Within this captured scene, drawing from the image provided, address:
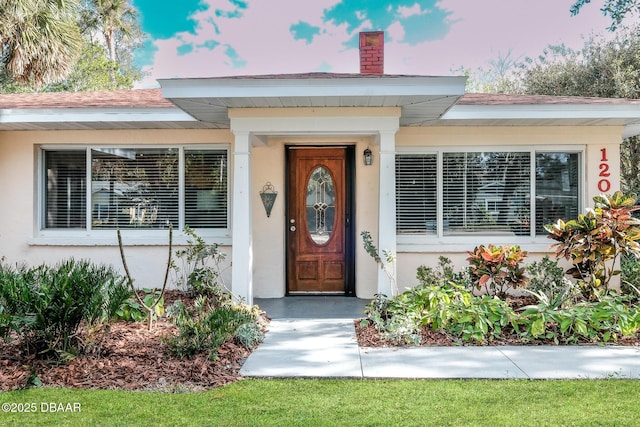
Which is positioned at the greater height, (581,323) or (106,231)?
(106,231)

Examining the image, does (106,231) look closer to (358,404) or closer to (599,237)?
(358,404)

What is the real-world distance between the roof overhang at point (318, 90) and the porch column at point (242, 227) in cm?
82

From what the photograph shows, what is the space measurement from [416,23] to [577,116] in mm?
23096

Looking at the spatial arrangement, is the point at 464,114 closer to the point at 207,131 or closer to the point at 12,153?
the point at 207,131

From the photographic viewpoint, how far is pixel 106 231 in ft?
A: 25.0

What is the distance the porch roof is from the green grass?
3.23 metres

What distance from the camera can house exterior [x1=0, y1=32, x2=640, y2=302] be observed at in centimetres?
721

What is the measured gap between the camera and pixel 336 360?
4543 millimetres

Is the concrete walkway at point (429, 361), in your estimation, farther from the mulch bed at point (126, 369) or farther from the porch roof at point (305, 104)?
the porch roof at point (305, 104)

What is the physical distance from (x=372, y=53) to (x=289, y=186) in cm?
295

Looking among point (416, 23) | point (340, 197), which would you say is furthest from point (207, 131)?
point (416, 23)

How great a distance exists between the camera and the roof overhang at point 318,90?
530 cm

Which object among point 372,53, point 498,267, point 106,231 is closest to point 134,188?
point 106,231

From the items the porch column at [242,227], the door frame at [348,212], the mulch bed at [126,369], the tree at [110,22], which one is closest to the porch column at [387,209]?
the door frame at [348,212]
